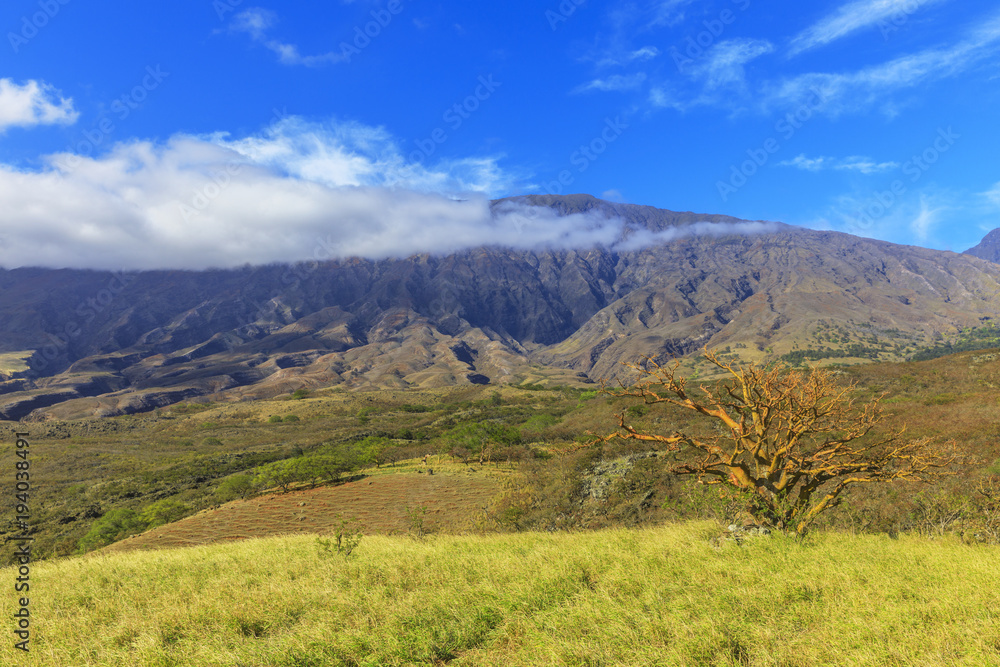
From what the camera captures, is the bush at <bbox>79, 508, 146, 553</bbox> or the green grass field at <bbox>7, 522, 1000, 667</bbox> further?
the bush at <bbox>79, 508, 146, 553</bbox>

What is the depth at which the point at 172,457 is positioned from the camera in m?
60.8

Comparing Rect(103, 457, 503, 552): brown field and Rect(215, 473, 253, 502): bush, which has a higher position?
Rect(103, 457, 503, 552): brown field

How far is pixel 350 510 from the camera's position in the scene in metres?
23.9

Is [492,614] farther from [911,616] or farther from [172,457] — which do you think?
[172,457]

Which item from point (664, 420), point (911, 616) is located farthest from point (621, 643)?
point (664, 420)

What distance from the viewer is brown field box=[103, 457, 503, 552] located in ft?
69.3

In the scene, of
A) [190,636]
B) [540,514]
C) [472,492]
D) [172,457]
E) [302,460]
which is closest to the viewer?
[190,636]

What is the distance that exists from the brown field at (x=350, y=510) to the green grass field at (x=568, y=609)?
997cm

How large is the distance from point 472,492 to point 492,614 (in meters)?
18.5

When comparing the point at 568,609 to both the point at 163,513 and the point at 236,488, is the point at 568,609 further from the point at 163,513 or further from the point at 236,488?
the point at 236,488

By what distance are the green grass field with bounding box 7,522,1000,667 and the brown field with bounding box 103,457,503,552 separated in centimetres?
997

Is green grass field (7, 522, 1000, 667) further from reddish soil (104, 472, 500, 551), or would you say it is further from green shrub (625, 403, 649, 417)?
green shrub (625, 403, 649, 417)

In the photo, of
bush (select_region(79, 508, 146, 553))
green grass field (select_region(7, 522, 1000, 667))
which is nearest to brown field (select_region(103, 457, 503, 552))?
bush (select_region(79, 508, 146, 553))

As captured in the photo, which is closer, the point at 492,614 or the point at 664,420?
the point at 492,614
